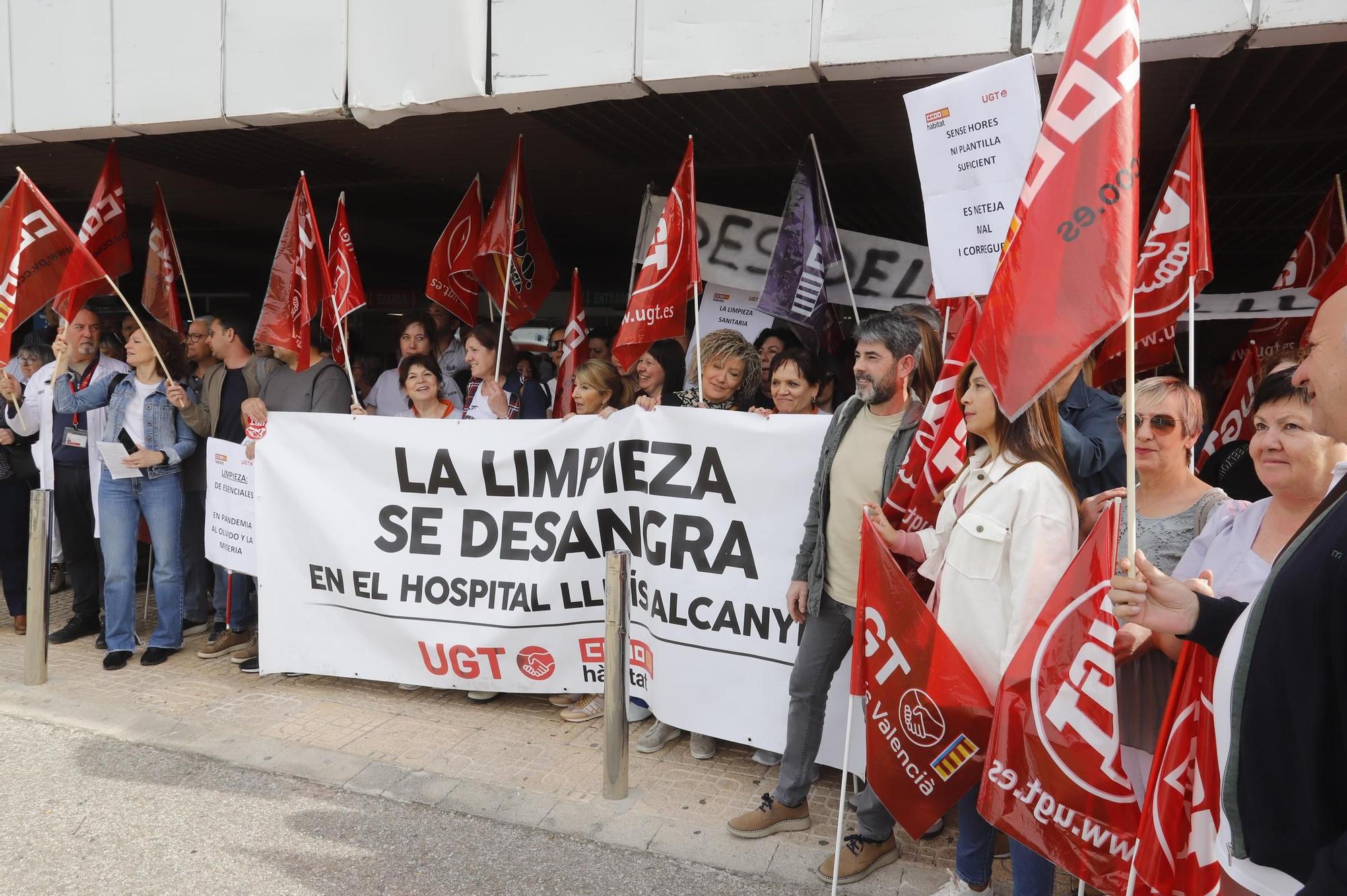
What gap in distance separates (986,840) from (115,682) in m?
4.87

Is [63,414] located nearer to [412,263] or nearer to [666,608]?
[666,608]

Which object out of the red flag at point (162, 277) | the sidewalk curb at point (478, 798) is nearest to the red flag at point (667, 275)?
the sidewalk curb at point (478, 798)

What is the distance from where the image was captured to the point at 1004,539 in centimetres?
281

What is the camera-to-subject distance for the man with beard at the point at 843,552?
3590mm

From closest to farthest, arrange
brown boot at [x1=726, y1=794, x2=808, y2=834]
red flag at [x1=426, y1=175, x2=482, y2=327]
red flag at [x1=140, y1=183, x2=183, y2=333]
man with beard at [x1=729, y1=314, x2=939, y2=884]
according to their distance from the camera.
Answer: man with beard at [x1=729, y1=314, x2=939, y2=884] < brown boot at [x1=726, y1=794, x2=808, y2=834] < red flag at [x1=426, y1=175, x2=482, y2=327] < red flag at [x1=140, y1=183, x2=183, y2=333]

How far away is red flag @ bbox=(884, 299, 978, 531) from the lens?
3.33 metres

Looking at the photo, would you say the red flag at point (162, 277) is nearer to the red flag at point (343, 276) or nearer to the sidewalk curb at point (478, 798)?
the red flag at point (343, 276)

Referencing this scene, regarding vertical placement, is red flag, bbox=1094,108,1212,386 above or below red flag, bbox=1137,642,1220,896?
above

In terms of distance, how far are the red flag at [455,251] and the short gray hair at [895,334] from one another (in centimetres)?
362

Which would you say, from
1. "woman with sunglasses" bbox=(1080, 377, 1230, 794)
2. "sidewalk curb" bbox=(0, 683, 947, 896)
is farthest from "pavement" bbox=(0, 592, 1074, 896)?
"woman with sunglasses" bbox=(1080, 377, 1230, 794)

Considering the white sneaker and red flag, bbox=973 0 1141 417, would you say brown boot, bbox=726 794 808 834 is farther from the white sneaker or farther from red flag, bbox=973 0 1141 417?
red flag, bbox=973 0 1141 417

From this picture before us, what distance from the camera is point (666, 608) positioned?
4.54 m

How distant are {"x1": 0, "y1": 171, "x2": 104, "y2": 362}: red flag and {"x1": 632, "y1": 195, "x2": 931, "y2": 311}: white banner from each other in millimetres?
3449

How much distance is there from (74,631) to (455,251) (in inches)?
144
